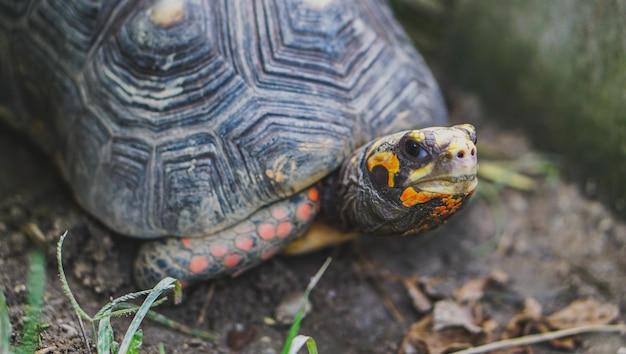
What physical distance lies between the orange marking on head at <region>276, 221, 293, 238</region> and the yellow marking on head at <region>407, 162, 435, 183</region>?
2.08 feet

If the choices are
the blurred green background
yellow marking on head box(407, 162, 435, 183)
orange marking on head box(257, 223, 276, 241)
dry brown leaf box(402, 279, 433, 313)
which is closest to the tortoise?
orange marking on head box(257, 223, 276, 241)

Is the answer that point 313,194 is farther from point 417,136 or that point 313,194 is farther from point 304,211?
point 417,136

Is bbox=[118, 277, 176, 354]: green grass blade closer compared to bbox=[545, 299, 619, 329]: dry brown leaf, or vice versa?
bbox=[118, 277, 176, 354]: green grass blade

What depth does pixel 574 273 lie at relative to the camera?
363 centimetres

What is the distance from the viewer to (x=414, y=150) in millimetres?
2611

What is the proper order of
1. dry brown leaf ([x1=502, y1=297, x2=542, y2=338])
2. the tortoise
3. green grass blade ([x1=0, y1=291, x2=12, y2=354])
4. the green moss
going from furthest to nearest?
the green moss → dry brown leaf ([x1=502, y1=297, x2=542, y2=338]) → the tortoise → green grass blade ([x1=0, y1=291, x2=12, y2=354])

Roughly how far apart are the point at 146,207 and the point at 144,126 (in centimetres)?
35

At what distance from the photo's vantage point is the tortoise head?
2.54 metres

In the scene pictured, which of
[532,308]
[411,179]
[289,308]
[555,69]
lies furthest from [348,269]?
[555,69]

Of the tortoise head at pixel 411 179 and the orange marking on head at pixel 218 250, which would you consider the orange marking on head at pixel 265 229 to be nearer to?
the orange marking on head at pixel 218 250

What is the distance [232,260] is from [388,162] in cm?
81

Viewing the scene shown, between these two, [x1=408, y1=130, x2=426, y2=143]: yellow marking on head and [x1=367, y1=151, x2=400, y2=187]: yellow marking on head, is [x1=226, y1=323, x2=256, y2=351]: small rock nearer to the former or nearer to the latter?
[x1=367, y1=151, x2=400, y2=187]: yellow marking on head

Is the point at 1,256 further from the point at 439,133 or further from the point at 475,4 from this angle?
the point at 475,4

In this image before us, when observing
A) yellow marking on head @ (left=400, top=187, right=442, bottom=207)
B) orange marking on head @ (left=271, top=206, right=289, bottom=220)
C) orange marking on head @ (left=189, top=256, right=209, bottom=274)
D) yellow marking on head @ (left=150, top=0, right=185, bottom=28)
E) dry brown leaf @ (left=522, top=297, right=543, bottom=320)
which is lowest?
dry brown leaf @ (left=522, top=297, right=543, bottom=320)
